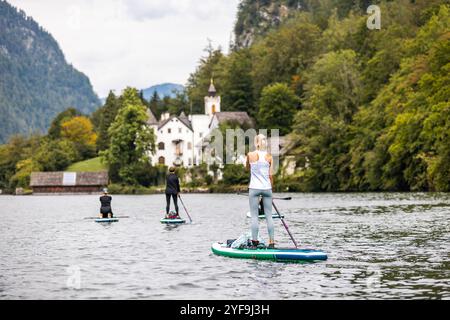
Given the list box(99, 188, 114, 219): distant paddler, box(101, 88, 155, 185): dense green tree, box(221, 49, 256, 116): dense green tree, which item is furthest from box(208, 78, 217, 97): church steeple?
box(99, 188, 114, 219): distant paddler

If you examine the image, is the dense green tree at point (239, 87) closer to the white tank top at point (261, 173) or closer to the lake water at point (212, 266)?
the lake water at point (212, 266)

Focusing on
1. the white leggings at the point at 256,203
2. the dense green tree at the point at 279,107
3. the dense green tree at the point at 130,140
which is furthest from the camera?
the dense green tree at the point at 279,107

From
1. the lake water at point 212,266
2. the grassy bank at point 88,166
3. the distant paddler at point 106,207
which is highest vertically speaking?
the grassy bank at point 88,166

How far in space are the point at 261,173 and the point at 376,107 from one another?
78.8m

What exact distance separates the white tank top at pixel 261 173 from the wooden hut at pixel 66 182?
139 meters

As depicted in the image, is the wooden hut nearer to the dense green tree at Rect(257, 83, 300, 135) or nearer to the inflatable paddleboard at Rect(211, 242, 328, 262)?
the dense green tree at Rect(257, 83, 300, 135)

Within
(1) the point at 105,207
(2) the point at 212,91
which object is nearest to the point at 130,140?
(2) the point at 212,91

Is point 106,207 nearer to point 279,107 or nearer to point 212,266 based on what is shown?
point 212,266

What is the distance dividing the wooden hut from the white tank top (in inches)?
5481

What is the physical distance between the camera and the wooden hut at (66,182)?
162250mm

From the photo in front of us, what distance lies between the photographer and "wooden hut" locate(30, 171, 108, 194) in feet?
532

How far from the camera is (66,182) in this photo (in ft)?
541

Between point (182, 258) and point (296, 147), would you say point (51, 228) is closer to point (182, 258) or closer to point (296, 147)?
point (182, 258)

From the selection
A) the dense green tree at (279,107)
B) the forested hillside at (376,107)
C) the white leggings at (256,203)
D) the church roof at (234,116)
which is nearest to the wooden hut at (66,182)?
the church roof at (234,116)
